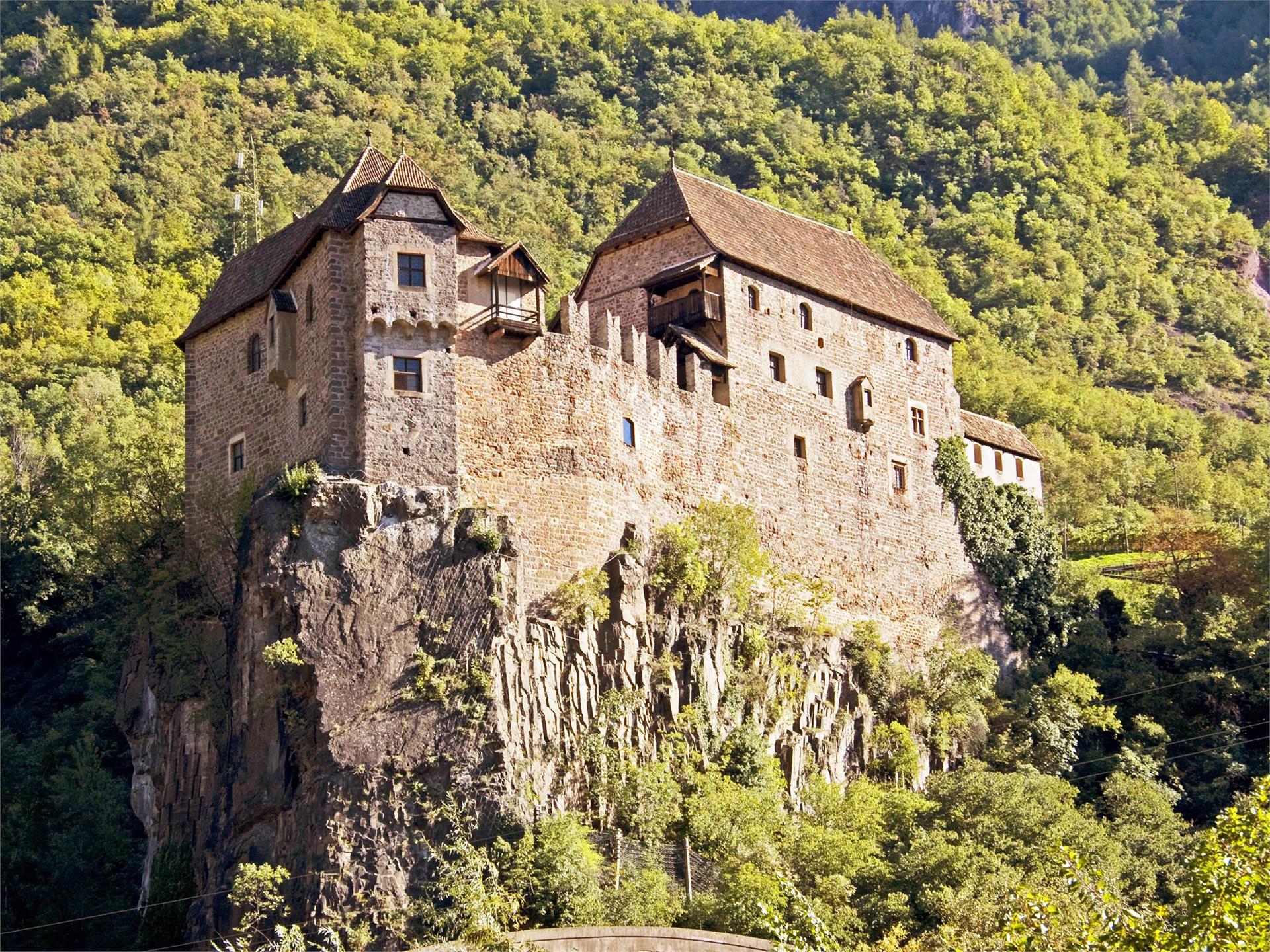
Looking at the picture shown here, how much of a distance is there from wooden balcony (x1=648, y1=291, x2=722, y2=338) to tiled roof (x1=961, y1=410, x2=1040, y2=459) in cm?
1411

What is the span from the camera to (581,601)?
5538 cm

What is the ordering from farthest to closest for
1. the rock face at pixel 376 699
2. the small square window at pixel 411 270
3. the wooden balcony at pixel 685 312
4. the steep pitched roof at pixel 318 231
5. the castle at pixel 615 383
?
the wooden balcony at pixel 685 312, the steep pitched roof at pixel 318 231, the small square window at pixel 411 270, the castle at pixel 615 383, the rock face at pixel 376 699

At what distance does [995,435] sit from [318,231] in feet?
105

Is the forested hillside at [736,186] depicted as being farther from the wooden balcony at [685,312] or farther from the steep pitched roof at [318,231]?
the wooden balcony at [685,312]

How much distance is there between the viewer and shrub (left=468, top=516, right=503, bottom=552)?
52938mm

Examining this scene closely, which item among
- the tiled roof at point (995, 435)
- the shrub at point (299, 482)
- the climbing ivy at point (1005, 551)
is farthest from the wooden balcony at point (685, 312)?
the shrub at point (299, 482)

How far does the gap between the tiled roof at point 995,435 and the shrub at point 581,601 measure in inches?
931

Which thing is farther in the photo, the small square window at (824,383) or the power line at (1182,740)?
the small square window at (824,383)

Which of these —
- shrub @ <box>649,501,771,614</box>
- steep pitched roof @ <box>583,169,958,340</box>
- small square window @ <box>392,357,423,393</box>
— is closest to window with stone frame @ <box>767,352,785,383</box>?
steep pitched roof @ <box>583,169,958,340</box>

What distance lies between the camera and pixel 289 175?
113 metres

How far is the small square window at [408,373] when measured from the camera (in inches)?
2122

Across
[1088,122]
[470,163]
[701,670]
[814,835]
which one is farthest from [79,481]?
[1088,122]

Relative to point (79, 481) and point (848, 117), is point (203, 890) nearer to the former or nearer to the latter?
point (79, 481)

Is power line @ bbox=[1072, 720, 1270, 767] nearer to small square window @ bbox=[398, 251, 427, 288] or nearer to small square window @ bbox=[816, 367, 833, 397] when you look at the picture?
small square window @ bbox=[816, 367, 833, 397]
